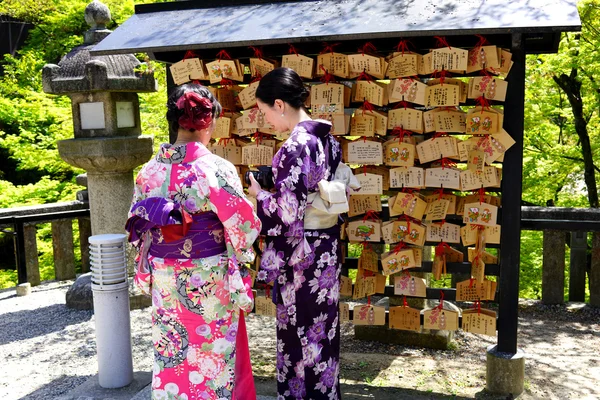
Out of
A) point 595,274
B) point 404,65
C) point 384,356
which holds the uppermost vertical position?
point 404,65

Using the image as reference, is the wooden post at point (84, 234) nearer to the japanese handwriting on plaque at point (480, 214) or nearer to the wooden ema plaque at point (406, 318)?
the wooden ema plaque at point (406, 318)

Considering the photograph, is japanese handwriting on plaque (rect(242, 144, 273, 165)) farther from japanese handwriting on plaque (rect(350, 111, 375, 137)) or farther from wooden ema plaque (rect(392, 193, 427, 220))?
wooden ema plaque (rect(392, 193, 427, 220))

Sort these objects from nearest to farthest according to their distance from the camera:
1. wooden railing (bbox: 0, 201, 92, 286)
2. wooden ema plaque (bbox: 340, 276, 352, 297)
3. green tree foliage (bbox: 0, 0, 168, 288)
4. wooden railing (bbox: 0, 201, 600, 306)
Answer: wooden ema plaque (bbox: 340, 276, 352, 297) < wooden railing (bbox: 0, 201, 600, 306) < wooden railing (bbox: 0, 201, 92, 286) < green tree foliage (bbox: 0, 0, 168, 288)

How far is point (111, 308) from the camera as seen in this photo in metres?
4.01

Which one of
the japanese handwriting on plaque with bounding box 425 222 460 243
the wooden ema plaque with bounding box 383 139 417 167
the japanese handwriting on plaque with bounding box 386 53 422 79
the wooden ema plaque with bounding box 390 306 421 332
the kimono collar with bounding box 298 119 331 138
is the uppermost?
the japanese handwriting on plaque with bounding box 386 53 422 79

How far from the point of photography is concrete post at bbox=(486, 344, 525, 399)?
3.96 metres

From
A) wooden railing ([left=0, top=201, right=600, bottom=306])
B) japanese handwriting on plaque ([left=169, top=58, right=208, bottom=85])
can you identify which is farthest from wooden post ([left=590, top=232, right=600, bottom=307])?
japanese handwriting on plaque ([left=169, top=58, right=208, bottom=85])

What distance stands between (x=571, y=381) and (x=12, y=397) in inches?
166

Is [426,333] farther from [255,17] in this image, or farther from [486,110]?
[255,17]

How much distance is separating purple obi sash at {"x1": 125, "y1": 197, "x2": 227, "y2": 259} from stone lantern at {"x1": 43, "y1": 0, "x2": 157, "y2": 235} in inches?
124

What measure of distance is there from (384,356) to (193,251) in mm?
2521

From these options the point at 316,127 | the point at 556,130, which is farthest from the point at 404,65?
the point at 556,130

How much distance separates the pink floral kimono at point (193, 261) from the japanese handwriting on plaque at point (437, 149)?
1396 mm

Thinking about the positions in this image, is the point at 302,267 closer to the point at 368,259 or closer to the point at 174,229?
the point at 174,229
